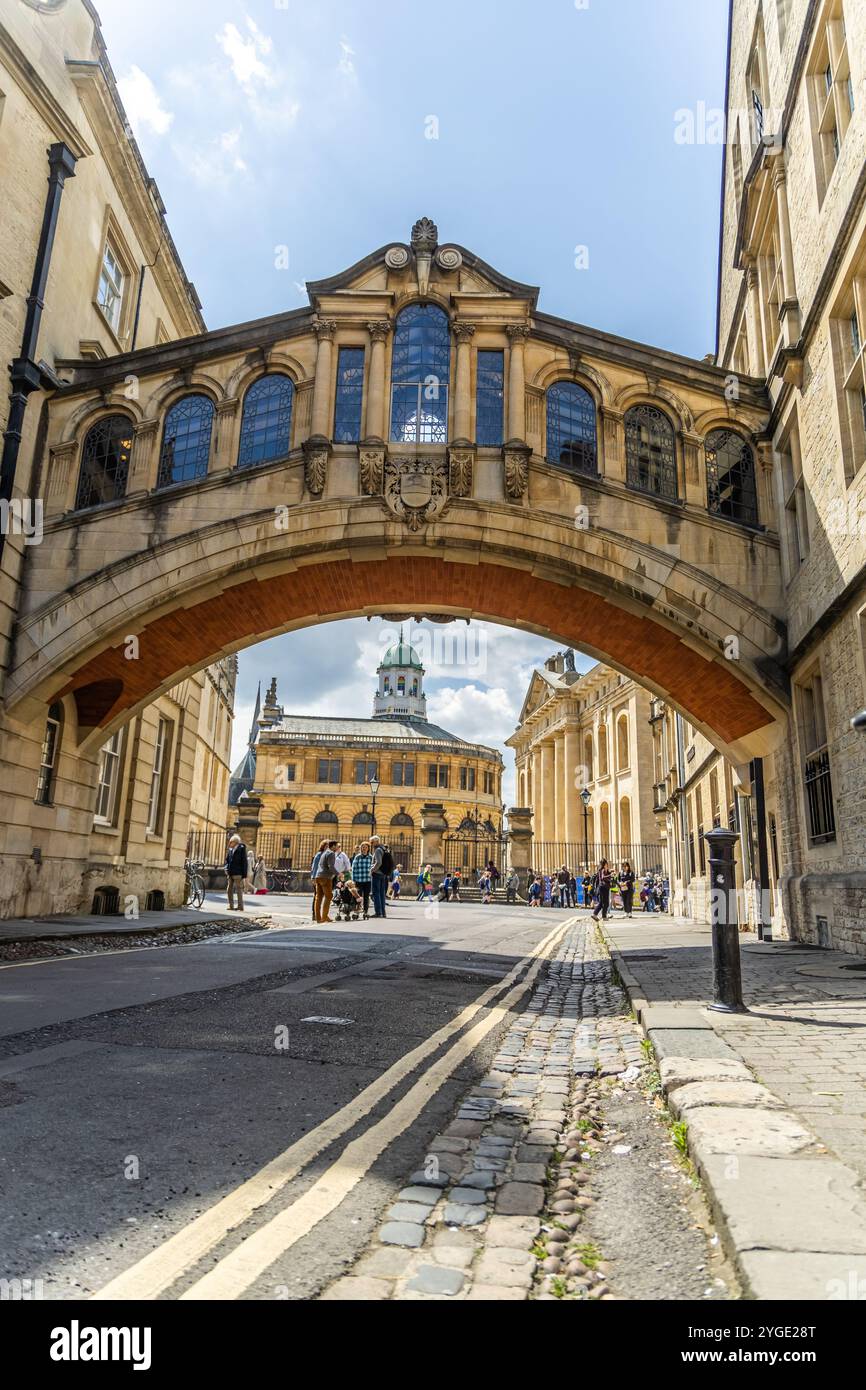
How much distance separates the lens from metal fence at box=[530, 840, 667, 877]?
4503 cm

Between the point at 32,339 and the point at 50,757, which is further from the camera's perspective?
the point at 50,757

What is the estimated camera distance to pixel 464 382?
15711mm

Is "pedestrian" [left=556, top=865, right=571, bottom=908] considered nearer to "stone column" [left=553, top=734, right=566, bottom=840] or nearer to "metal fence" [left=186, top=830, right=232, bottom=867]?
"metal fence" [left=186, top=830, right=232, bottom=867]

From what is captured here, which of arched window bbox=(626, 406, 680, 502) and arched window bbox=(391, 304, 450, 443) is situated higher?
arched window bbox=(391, 304, 450, 443)


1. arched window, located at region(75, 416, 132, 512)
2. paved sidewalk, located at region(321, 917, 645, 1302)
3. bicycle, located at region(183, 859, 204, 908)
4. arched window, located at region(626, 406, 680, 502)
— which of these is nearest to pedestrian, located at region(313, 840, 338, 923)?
bicycle, located at region(183, 859, 204, 908)

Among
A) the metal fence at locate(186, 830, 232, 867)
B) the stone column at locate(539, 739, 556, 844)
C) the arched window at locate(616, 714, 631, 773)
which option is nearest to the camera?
the metal fence at locate(186, 830, 232, 867)

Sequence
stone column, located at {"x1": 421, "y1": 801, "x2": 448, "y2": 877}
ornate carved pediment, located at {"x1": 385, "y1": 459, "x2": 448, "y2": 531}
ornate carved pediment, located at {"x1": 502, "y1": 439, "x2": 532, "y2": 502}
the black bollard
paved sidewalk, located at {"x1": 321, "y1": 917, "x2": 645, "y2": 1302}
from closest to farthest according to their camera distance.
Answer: paved sidewalk, located at {"x1": 321, "y1": 917, "x2": 645, "y2": 1302}, the black bollard, ornate carved pediment, located at {"x1": 502, "y1": 439, "x2": 532, "y2": 502}, ornate carved pediment, located at {"x1": 385, "y1": 459, "x2": 448, "y2": 531}, stone column, located at {"x1": 421, "y1": 801, "x2": 448, "y2": 877}

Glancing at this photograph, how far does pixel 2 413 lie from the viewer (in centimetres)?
1456

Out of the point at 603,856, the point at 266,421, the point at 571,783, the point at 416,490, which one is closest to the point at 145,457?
the point at 266,421

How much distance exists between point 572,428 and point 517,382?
4.12 ft

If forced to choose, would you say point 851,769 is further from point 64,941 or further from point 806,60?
point 64,941

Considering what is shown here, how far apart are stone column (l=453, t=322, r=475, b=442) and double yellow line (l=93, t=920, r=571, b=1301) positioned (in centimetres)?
1235

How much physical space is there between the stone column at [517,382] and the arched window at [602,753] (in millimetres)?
43069

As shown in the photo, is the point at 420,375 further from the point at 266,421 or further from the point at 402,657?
the point at 402,657
